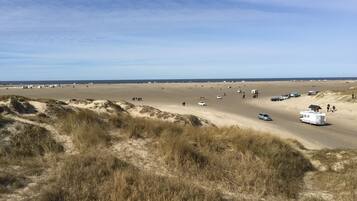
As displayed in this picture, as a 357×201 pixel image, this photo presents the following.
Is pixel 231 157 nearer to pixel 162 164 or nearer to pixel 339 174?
pixel 162 164

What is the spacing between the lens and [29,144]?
13.4 m

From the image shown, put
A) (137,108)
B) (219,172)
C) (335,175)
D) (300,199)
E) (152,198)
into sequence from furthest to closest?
(137,108)
(335,175)
(219,172)
(300,199)
(152,198)

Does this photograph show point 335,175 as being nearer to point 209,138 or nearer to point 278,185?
point 278,185

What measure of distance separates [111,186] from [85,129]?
199 inches

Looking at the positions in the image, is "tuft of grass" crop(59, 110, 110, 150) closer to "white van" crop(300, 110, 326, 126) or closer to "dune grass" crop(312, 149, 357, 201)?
"dune grass" crop(312, 149, 357, 201)

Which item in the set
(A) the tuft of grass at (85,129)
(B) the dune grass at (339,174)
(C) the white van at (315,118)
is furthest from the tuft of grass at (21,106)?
(C) the white van at (315,118)

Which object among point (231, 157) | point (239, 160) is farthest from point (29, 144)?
point (239, 160)

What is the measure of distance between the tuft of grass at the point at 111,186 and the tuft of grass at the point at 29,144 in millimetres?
2104

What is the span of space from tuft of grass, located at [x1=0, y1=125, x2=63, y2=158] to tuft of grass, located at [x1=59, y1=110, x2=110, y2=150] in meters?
0.63

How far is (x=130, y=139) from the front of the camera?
14.4m

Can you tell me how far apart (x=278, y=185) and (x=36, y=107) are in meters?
13.7

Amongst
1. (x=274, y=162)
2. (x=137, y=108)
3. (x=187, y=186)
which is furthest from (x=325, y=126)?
(x=187, y=186)

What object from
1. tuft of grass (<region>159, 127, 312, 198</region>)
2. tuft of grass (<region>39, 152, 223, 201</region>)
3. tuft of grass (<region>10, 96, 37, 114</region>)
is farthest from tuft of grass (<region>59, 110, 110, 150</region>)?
tuft of grass (<region>10, 96, 37, 114</region>)

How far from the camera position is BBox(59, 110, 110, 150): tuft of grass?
13.7 metres
